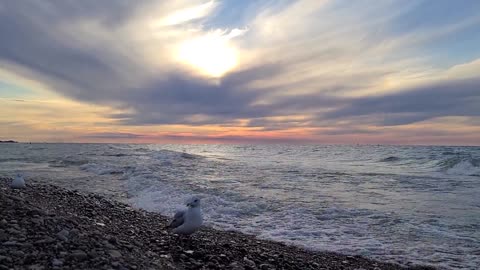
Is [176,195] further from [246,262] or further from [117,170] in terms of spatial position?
[117,170]

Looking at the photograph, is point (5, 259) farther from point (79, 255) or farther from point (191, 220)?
point (191, 220)

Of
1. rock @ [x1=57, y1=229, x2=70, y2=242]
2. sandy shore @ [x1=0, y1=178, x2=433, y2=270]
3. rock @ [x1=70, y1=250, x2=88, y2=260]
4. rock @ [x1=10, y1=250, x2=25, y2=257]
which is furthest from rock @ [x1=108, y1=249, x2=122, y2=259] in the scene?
rock @ [x1=10, y1=250, x2=25, y2=257]

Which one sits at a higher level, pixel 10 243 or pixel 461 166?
pixel 10 243

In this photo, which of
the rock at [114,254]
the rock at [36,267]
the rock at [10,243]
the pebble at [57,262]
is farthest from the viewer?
the rock at [114,254]

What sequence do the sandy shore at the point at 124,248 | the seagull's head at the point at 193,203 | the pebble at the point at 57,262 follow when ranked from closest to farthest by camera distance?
the pebble at the point at 57,262, the sandy shore at the point at 124,248, the seagull's head at the point at 193,203

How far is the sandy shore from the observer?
15.3 ft

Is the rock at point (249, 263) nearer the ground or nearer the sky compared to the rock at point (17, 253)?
nearer the ground

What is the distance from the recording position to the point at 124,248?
5648 millimetres

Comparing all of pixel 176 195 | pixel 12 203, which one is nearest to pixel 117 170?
pixel 176 195

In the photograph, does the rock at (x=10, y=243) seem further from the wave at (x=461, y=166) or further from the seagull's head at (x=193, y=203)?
the wave at (x=461, y=166)

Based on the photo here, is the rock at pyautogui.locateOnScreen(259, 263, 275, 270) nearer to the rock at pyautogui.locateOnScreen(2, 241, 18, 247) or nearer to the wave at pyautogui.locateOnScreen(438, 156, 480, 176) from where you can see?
the rock at pyautogui.locateOnScreen(2, 241, 18, 247)

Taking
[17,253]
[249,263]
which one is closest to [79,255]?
[17,253]

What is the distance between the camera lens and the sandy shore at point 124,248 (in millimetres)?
4668

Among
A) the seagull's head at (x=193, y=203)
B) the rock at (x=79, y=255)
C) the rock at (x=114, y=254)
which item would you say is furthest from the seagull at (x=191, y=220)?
the rock at (x=79, y=255)
